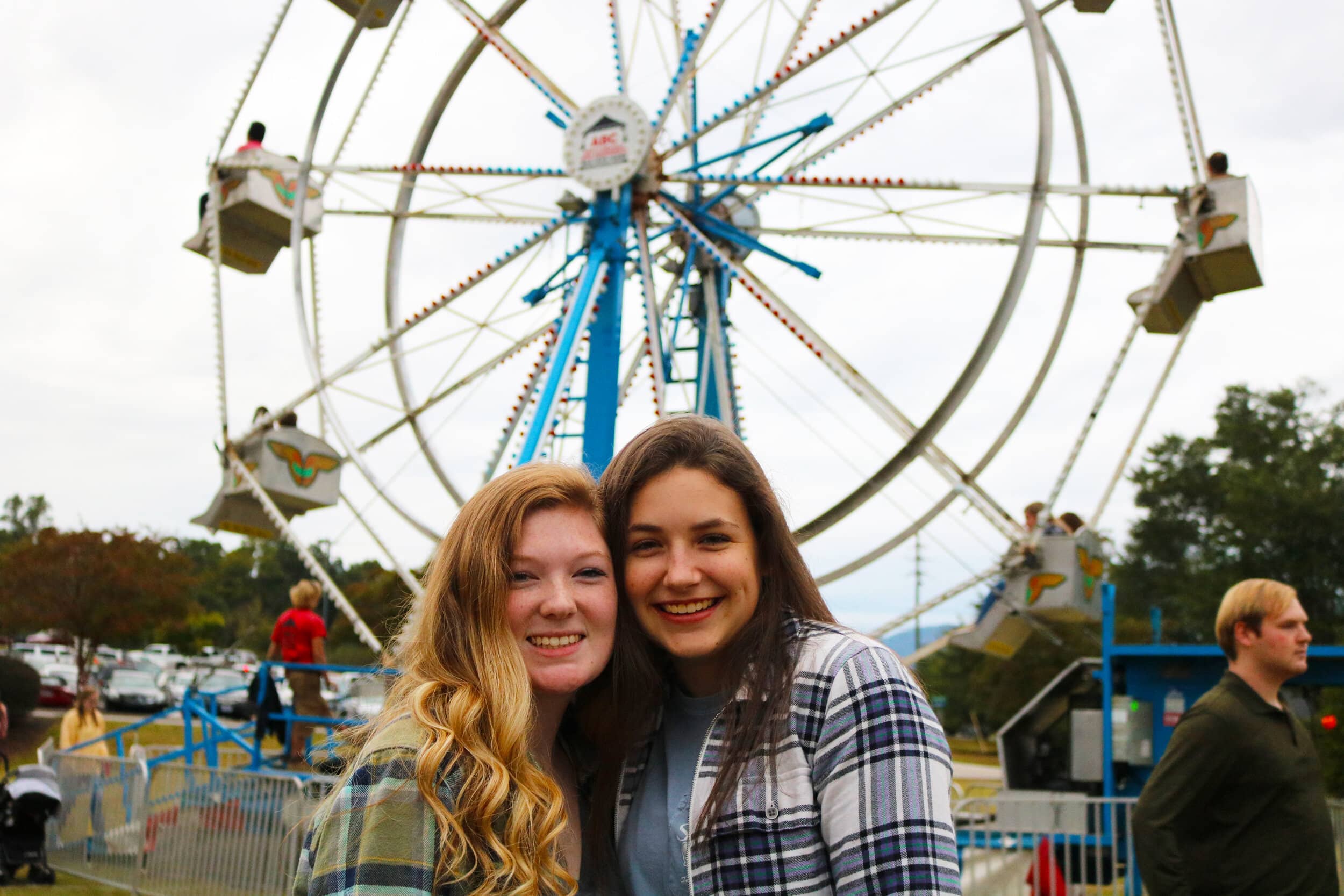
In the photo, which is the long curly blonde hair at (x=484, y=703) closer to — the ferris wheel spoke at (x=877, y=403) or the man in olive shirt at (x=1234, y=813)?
the man in olive shirt at (x=1234, y=813)

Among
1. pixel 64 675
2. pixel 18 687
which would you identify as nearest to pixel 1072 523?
pixel 18 687

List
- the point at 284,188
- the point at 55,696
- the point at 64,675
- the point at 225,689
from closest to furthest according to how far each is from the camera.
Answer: the point at 284,188 → the point at 225,689 → the point at 55,696 → the point at 64,675

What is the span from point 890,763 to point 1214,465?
41957 millimetres

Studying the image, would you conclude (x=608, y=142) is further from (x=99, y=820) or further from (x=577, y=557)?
(x=577, y=557)

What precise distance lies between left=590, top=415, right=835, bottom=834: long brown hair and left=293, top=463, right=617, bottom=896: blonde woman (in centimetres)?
6

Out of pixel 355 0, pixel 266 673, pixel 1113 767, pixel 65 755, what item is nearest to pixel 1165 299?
pixel 1113 767

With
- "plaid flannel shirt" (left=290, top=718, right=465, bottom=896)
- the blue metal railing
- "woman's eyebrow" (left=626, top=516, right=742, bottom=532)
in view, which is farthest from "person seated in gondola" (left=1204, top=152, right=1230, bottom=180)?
"plaid flannel shirt" (left=290, top=718, right=465, bottom=896)

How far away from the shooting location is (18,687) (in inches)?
783

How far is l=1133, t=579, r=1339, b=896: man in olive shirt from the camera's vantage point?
3.12m

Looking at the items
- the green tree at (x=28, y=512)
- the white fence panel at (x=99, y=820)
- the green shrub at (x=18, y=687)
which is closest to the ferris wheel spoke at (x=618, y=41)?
the white fence panel at (x=99, y=820)

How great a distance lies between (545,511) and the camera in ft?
6.60

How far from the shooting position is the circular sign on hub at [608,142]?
9.30m

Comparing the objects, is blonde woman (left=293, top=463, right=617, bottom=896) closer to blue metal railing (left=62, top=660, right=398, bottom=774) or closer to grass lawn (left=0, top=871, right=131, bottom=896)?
blue metal railing (left=62, top=660, right=398, bottom=774)

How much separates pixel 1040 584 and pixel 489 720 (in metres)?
7.18
